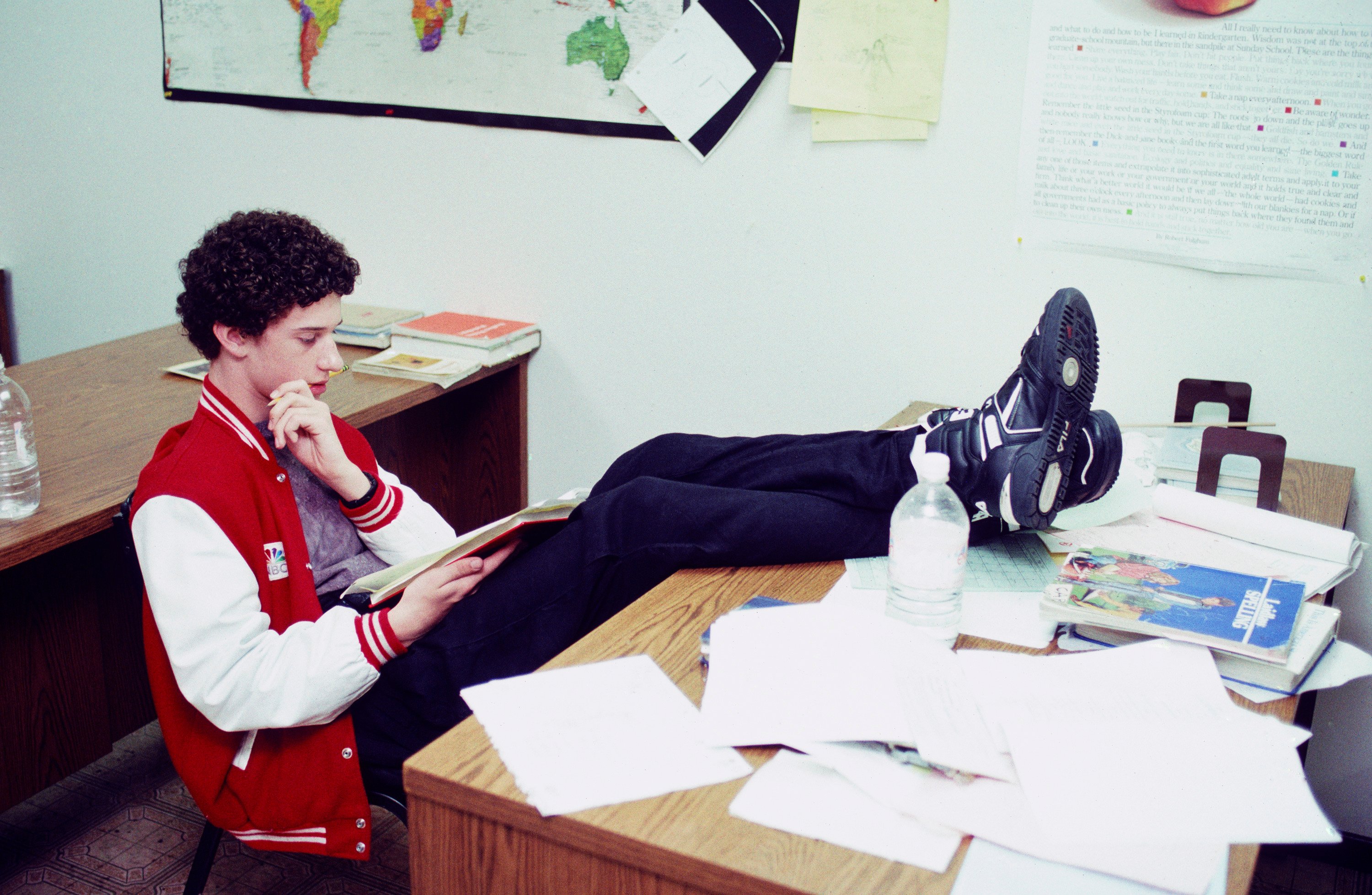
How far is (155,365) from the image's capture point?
2.26 m

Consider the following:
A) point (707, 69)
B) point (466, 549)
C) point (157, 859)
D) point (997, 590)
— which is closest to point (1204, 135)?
point (707, 69)

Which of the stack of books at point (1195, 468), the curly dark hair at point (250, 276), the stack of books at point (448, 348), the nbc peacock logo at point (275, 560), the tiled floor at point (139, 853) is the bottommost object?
the tiled floor at point (139, 853)

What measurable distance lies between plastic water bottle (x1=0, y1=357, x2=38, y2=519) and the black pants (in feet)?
1.81

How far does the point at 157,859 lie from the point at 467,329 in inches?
48.5

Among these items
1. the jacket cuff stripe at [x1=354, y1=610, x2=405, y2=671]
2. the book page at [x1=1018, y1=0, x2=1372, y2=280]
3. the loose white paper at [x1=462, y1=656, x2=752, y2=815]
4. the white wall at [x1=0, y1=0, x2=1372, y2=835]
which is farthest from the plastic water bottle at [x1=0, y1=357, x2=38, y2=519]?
the book page at [x1=1018, y1=0, x2=1372, y2=280]

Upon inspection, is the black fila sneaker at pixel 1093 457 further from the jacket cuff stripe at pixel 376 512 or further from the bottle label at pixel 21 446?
the bottle label at pixel 21 446

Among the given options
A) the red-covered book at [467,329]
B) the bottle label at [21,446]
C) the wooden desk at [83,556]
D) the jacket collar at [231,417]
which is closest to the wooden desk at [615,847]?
the jacket collar at [231,417]

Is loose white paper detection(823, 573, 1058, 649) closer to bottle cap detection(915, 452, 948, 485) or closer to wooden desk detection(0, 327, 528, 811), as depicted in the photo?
bottle cap detection(915, 452, 948, 485)

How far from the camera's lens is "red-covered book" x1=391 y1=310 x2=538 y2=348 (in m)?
2.39

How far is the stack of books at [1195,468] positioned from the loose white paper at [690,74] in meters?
1.10

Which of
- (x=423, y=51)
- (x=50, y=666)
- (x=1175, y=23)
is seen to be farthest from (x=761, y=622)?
(x=423, y=51)

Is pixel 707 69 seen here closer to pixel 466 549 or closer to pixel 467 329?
pixel 467 329

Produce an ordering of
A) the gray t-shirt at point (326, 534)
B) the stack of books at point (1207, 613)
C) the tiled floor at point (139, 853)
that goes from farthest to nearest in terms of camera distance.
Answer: the tiled floor at point (139, 853) → the gray t-shirt at point (326, 534) → the stack of books at point (1207, 613)

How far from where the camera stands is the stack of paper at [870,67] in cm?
204
